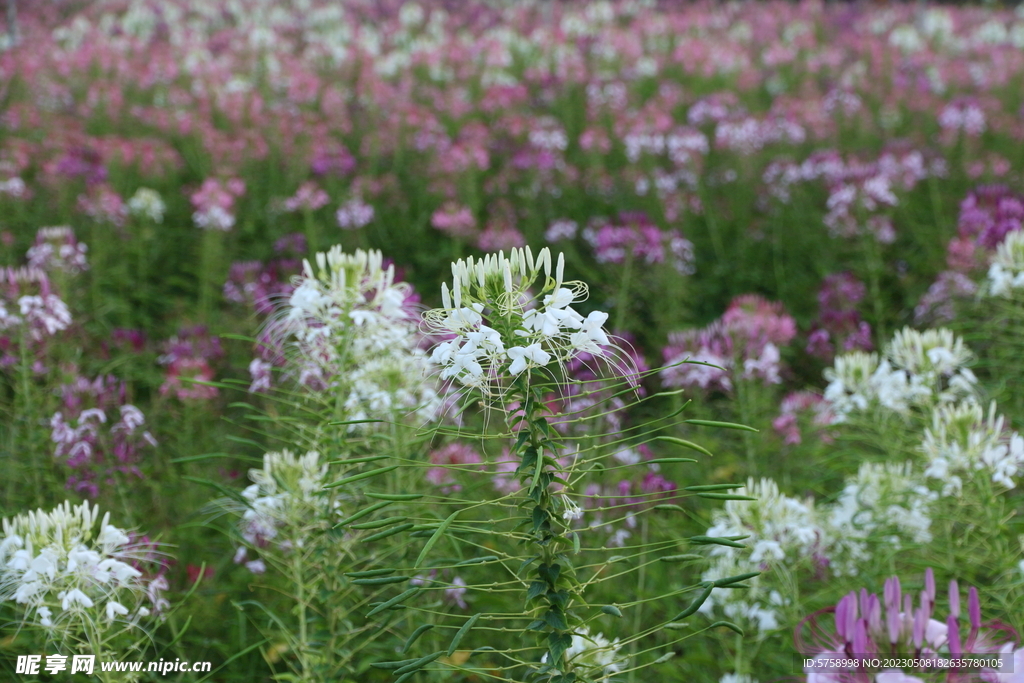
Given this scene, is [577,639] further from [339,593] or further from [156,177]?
[156,177]

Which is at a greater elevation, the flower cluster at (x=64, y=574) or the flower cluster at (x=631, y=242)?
the flower cluster at (x=631, y=242)

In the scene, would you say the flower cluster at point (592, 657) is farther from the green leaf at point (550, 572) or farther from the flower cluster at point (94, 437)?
the flower cluster at point (94, 437)

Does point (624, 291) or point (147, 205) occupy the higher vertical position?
point (147, 205)

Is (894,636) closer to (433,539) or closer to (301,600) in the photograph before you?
(433,539)

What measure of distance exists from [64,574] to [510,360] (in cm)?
93

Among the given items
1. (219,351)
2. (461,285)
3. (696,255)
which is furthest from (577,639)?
(696,255)

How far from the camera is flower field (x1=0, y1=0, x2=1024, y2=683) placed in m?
1.41

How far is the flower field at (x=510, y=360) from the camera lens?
141cm

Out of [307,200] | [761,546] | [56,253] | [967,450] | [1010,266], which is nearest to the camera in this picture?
[967,450]

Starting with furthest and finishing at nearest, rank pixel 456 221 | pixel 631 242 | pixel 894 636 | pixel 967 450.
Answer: pixel 456 221, pixel 631 242, pixel 967 450, pixel 894 636

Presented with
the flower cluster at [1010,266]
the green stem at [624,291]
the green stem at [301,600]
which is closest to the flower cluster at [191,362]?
the green stem at [301,600]

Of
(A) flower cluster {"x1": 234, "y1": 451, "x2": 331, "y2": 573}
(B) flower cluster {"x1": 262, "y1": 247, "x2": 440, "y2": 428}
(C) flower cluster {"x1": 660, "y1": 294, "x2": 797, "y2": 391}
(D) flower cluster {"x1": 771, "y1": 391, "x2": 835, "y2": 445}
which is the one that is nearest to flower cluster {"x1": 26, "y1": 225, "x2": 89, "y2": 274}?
(B) flower cluster {"x1": 262, "y1": 247, "x2": 440, "y2": 428}

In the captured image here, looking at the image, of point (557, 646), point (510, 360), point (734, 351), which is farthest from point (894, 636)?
point (734, 351)

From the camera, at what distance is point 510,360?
4.29 feet
